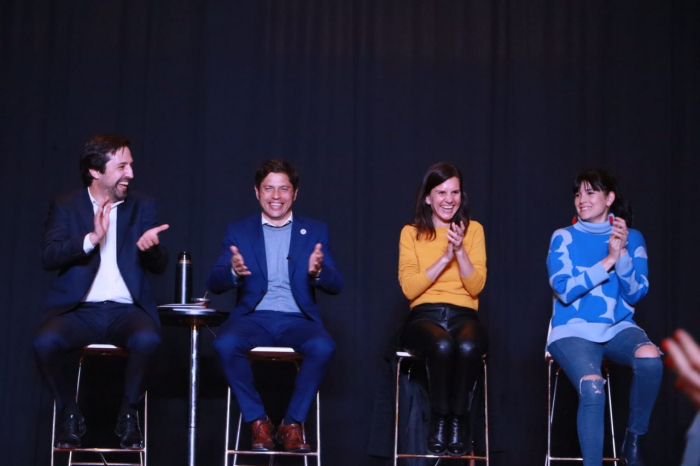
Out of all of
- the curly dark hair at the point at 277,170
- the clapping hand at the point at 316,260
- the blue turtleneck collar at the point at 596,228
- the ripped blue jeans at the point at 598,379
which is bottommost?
the ripped blue jeans at the point at 598,379

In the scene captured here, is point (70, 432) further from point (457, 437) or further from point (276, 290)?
point (457, 437)

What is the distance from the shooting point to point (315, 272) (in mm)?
3322

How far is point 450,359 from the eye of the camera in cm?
317

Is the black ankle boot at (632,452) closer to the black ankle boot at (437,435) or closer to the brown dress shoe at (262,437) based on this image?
the black ankle boot at (437,435)

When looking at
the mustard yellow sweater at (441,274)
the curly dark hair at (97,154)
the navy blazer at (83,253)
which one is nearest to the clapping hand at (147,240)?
the navy blazer at (83,253)

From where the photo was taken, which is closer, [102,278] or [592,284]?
[592,284]

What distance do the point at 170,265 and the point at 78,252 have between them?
1.23 metres

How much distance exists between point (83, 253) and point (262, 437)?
3.43ft

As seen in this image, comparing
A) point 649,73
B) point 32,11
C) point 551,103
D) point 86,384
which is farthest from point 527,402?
point 32,11

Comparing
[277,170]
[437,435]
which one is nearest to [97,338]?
[277,170]

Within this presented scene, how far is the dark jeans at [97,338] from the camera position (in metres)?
3.11

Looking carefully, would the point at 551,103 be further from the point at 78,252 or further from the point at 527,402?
the point at 78,252

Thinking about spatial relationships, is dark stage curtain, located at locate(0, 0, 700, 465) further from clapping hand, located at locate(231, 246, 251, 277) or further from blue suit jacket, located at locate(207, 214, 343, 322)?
clapping hand, located at locate(231, 246, 251, 277)

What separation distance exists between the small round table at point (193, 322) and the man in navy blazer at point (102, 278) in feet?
0.37
